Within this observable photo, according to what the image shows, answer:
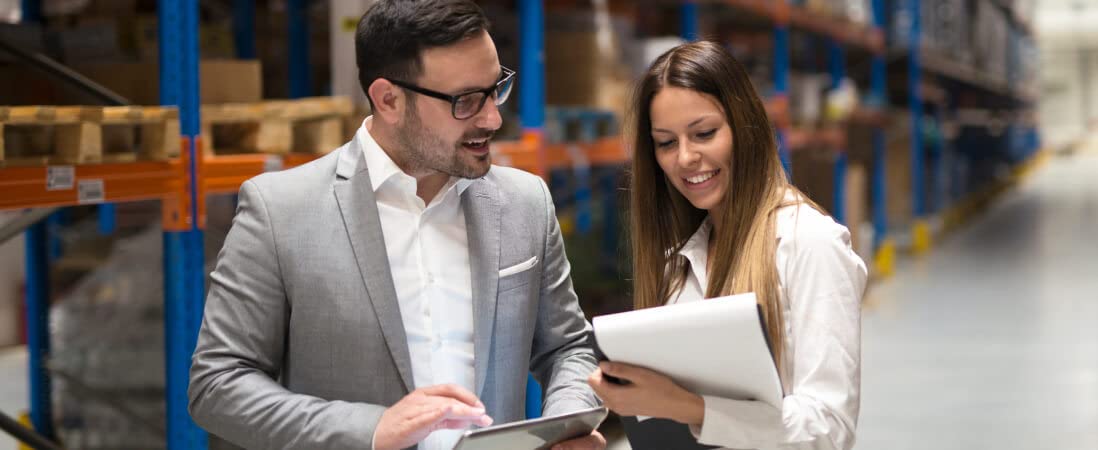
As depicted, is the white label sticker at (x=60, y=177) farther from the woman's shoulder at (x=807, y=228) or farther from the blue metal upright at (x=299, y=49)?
the blue metal upright at (x=299, y=49)

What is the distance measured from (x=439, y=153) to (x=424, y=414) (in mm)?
459

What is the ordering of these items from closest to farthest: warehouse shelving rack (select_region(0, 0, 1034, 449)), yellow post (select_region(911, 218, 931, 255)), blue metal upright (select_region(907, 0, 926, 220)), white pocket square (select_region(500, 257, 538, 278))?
white pocket square (select_region(500, 257, 538, 278)) → warehouse shelving rack (select_region(0, 0, 1034, 449)) → blue metal upright (select_region(907, 0, 926, 220)) → yellow post (select_region(911, 218, 931, 255))

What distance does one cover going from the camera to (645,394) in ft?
5.78

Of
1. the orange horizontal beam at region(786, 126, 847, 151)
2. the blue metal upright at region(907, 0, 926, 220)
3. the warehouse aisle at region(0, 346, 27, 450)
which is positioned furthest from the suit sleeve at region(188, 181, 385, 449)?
the blue metal upright at region(907, 0, 926, 220)

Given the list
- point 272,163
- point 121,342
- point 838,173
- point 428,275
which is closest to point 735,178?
point 428,275

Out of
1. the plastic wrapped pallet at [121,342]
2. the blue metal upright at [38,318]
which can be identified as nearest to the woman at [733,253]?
the blue metal upright at [38,318]

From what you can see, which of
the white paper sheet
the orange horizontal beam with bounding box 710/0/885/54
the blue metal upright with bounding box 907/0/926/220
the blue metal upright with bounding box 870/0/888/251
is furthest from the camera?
the blue metal upright with bounding box 907/0/926/220

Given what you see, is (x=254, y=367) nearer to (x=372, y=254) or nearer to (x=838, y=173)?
(x=372, y=254)

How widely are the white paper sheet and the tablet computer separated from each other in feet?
0.45

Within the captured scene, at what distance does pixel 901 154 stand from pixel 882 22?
366 cm

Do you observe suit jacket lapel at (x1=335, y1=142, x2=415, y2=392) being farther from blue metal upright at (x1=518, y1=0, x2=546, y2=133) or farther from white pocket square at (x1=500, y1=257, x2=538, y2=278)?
blue metal upright at (x1=518, y1=0, x2=546, y2=133)

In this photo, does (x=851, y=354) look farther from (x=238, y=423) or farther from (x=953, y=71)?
(x=953, y=71)

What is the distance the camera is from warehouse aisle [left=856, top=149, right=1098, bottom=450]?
5.81 m

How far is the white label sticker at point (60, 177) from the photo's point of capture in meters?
3.00
